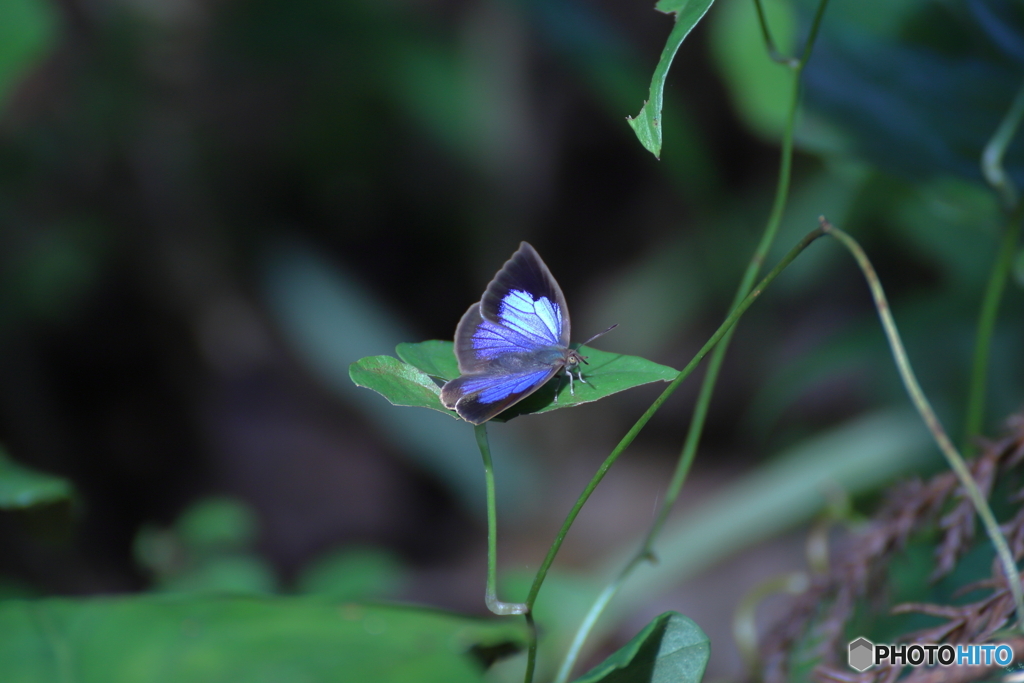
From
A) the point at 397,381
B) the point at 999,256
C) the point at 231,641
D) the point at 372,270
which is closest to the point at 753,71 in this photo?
the point at 999,256

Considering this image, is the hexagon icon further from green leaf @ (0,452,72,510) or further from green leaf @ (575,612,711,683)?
green leaf @ (0,452,72,510)

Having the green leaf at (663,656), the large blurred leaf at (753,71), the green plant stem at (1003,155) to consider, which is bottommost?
the green leaf at (663,656)

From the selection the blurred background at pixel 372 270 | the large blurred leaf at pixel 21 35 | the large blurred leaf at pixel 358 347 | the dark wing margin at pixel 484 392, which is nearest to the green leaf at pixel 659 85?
the dark wing margin at pixel 484 392

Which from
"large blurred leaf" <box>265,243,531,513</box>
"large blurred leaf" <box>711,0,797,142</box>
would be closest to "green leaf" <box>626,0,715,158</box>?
"large blurred leaf" <box>711,0,797,142</box>

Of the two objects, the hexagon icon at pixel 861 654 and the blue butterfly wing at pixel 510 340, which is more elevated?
the blue butterfly wing at pixel 510 340

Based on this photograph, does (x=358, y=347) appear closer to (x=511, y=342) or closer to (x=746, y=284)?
(x=511, y=342)

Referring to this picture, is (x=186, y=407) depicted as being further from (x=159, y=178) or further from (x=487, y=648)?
(x=487, y=648)

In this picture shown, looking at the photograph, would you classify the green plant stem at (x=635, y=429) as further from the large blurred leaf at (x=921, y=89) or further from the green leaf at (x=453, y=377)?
the large blurred leaf at (x=921, y=89)

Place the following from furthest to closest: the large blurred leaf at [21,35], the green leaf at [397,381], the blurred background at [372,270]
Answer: the blurred background at [372,270] → the large blurred leaf at [21,35] → the green leaf at [397,381]

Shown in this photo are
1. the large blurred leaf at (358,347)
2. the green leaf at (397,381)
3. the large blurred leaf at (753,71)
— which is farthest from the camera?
the large blurred leaf at (358,347)
